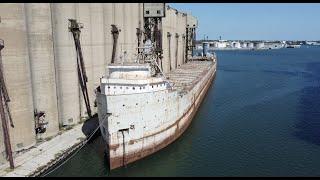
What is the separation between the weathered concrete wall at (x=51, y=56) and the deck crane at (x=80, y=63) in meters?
0.44

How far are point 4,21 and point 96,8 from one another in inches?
502

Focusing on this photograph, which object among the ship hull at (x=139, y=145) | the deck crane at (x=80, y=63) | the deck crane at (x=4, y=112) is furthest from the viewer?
the deck crane at (x=80, y=63)

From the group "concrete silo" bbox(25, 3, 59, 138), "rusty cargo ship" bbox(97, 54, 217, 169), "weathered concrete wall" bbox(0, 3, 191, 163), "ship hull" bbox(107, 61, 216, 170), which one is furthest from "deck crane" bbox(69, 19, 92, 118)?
"ship hull" bbox(107, 61, 216, 170)

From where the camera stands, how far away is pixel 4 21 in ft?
79.4

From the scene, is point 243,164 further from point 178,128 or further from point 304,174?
point 178,128

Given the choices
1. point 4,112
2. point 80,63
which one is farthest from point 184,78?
point 4,112

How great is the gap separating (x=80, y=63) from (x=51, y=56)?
174 inches

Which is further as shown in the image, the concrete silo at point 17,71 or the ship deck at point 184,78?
the ship deck at point 184,78

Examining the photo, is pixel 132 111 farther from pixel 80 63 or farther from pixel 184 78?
pixel 184 78

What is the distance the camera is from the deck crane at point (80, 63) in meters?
32.1

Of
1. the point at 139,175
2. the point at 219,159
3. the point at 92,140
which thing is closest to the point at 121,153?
the point at 139,175

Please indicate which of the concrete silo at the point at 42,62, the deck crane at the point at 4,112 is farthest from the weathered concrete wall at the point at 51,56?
the deck crane at the point at 4,112

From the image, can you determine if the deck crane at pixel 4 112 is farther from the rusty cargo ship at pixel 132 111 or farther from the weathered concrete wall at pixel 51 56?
the rusty cargo ship at pixel 132 111

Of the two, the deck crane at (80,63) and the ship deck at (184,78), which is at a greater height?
the deck crane at (80,63)
